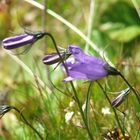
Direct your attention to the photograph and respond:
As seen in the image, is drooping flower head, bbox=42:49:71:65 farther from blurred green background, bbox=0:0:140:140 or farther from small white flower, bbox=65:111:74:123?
small white flower, bbox=65:111:74:123

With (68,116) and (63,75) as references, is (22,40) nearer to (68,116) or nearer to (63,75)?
(68,116)

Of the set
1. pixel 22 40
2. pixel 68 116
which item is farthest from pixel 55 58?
pixel 68 116

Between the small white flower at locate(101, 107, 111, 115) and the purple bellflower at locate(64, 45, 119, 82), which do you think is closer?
the purple bellflower at locate(64, 45, 119, 82)

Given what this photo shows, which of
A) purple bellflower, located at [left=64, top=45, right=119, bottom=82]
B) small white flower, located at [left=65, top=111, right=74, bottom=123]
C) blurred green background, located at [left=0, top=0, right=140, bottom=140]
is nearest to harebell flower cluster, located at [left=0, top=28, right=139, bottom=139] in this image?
purple bellflower, located at [left=64, top=45, right=119, bottom=82]

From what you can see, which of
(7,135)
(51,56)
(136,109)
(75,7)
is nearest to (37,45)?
(75,7)

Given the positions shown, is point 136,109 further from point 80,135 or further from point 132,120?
point 80,135
